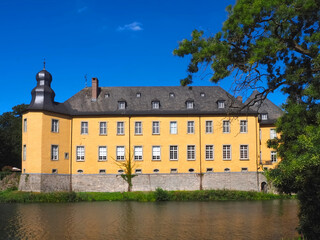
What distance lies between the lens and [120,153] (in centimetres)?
3744

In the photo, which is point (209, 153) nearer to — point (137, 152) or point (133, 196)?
point (137, 152)

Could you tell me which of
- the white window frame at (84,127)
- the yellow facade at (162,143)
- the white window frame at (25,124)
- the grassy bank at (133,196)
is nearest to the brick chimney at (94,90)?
the yellow facade at (162,143)

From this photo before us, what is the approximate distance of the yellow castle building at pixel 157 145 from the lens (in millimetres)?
36469

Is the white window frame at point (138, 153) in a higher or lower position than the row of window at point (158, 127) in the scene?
lower

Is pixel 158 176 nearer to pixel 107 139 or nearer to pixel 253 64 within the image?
pixel 107 139

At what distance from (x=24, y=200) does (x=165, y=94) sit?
55.8 ft

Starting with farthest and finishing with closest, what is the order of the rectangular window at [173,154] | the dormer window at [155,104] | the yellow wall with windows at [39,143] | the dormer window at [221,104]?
the dormer window at [155,104], the dormer window at [221,104], the rectangular window at [173,154], the yellow wall with windows at [39,143]

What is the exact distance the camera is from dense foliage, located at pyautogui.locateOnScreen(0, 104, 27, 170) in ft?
153

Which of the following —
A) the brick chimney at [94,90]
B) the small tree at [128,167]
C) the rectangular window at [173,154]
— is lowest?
the small tree at [128,167]

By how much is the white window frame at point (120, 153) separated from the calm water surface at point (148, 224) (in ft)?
44.6

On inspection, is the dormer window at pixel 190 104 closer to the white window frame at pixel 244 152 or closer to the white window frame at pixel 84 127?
the white window frame at pixel 244 152

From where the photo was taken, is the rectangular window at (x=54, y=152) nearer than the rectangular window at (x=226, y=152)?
Yes

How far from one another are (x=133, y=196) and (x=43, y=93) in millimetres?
12637

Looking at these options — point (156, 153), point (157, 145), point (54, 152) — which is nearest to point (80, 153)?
point (54, 152)
